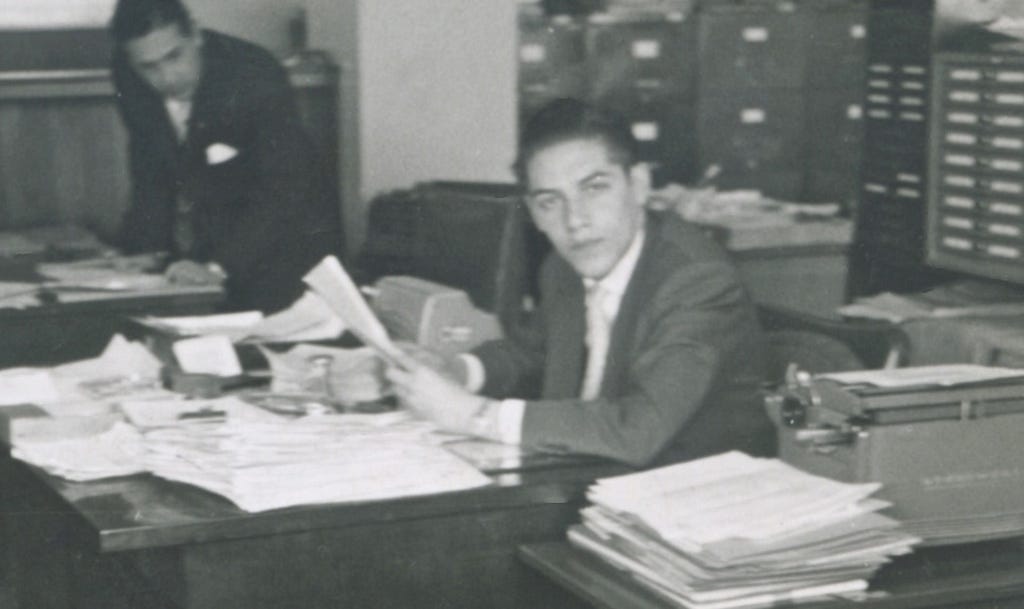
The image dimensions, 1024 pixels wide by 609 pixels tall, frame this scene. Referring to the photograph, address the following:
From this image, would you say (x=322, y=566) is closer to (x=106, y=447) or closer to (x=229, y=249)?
(x=106, y=447)

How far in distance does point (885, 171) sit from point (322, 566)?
2048 mm

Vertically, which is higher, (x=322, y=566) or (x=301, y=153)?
(x=301, y=153)

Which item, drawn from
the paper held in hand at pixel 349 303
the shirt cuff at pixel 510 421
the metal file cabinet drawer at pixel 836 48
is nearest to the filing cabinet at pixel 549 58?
the metal file cabinet drawer at pixel 836 48

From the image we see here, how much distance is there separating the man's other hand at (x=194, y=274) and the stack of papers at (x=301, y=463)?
5.24ft

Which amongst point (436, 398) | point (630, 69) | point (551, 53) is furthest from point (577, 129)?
point (630, 69)

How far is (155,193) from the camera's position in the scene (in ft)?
14.1

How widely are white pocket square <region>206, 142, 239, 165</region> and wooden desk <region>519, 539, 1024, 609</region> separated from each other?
2.30 meters

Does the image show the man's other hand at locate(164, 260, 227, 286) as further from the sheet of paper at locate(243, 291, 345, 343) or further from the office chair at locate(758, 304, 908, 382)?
the office chair at locate(758, 304, 908, 382)

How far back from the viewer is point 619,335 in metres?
2.44

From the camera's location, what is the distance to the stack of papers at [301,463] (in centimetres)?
198

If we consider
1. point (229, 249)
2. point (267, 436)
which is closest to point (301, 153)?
point (229, 249)

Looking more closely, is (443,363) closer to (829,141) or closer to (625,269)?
(625,269)

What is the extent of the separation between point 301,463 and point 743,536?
63 cm

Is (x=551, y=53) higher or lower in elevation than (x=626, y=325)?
higher
